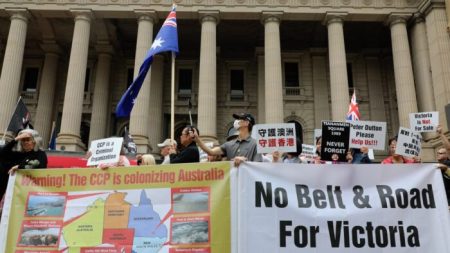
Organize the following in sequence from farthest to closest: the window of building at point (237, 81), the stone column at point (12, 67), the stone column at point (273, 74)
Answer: the window of building at point (237, 81) < the stone column at point (273, 74) < the stone column at point (12, 67)

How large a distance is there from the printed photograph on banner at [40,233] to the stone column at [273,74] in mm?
18725

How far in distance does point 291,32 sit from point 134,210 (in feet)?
88.4

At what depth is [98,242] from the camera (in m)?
5.03

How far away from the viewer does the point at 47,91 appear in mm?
29938

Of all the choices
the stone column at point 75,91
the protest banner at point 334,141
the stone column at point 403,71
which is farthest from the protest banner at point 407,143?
the stone column at point 75,91

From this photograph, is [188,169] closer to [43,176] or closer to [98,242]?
[98,242]

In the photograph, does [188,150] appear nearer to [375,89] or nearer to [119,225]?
[119,225]

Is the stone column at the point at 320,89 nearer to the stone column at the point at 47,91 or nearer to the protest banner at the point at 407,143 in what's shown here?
the stone column at the point at 47,91

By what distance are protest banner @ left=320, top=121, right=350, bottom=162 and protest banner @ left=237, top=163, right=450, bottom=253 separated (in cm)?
206

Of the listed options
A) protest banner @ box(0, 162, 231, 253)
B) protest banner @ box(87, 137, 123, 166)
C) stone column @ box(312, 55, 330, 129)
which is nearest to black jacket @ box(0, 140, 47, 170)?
protest banner @ box(0, 162, 231, 253)

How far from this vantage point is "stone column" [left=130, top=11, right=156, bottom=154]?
2311cm

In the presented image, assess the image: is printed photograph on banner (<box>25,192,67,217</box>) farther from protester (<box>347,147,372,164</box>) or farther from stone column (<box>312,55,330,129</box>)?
stone column (<box>312,55,330,129</box>)

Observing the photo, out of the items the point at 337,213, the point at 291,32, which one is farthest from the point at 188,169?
the point at 291,32

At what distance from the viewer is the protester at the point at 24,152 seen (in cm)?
616
